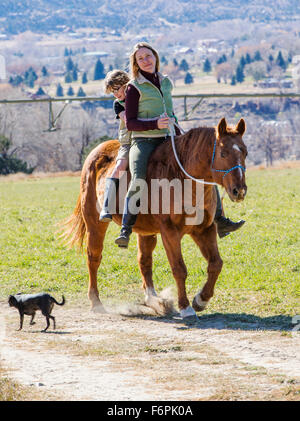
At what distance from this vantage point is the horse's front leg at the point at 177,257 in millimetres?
8836

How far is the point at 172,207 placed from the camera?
8797mm

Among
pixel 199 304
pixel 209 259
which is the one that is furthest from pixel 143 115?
pixel 199 304

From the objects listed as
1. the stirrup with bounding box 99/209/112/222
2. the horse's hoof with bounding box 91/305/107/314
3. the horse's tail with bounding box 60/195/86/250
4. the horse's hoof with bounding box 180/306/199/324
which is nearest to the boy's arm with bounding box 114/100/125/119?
the stirrup with bounding box 99/209/112/222

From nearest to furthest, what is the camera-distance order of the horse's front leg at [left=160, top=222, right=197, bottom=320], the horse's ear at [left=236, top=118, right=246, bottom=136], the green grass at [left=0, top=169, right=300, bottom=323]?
the horse's ear at [left=236, top=118, right=246, bottom=136] < the horse's front leg at [left=160, top=222, right=197, bottom=320] < the green grass at [left=0, top=169, right=300, bottom=323]

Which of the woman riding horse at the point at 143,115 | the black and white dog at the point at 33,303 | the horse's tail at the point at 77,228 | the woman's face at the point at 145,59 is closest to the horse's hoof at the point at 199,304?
the woman riding horse at the point at 143,115

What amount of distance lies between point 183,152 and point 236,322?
7.18ft

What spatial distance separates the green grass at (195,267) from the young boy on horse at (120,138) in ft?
6.32

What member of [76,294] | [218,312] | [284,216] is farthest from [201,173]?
[284,216]

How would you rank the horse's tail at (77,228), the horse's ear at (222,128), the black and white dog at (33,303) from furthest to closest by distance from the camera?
1. the horse's tail at (77,228)
2. the black and white dog at (33,303)
3. the horse's ear at (222,128)

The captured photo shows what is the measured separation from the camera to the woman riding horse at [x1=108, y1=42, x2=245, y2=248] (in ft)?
29.6

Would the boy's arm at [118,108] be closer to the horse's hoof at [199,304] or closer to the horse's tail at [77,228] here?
the horse's tail at [77,228]

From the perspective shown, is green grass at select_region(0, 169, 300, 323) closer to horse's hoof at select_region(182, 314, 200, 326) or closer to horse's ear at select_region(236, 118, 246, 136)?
horse's hoof at select_region(182, 314, 200, 326)

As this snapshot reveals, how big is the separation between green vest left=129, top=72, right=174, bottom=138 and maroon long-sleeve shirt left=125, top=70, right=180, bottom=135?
0.06 m

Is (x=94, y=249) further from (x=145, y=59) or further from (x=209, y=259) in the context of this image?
(x=145, y=59)
